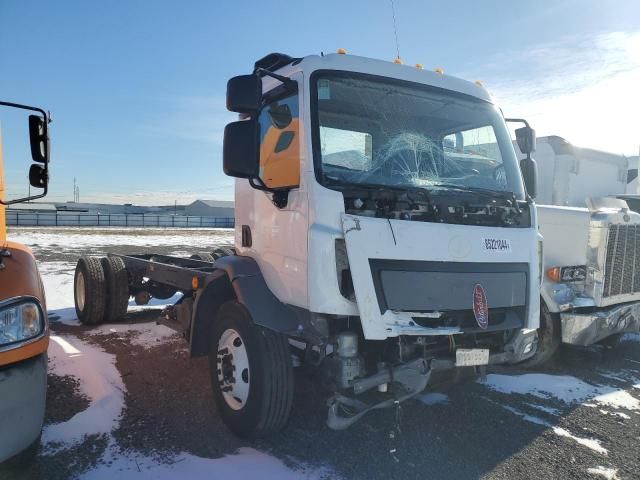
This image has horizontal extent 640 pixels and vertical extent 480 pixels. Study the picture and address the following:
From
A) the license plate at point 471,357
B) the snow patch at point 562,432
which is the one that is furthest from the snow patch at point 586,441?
the license plate at point 471,357

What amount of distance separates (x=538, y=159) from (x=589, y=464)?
519cm

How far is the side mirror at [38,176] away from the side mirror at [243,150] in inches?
43.8

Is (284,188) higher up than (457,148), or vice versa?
(457,148)

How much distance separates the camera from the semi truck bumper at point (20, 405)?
2189 millimetres

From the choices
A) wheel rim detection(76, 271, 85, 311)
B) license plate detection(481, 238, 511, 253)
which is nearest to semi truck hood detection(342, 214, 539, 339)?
license plate detection(481, 238, 511, 253)

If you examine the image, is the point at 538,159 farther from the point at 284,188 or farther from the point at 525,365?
the point at 284,188

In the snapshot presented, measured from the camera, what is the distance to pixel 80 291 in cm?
679

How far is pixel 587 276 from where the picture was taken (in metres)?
5.41

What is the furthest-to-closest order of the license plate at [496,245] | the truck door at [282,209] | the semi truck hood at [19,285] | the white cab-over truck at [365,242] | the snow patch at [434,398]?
the snow patch at [434,398] → the license plate at [496,245] → the truck door at [282,209] → the white cab-over truck at [365,242] → the semi truck hood at [19,285]

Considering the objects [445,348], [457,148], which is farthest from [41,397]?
[457,148]

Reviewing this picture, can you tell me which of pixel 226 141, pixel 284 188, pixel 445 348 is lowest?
pixel 445 348

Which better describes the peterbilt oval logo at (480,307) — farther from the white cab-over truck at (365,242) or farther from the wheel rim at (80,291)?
the wheel rim at (80,291)

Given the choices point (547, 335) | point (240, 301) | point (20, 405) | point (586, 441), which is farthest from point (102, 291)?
point (586, 441)

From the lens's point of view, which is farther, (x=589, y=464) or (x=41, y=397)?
(x=589, y=464)
